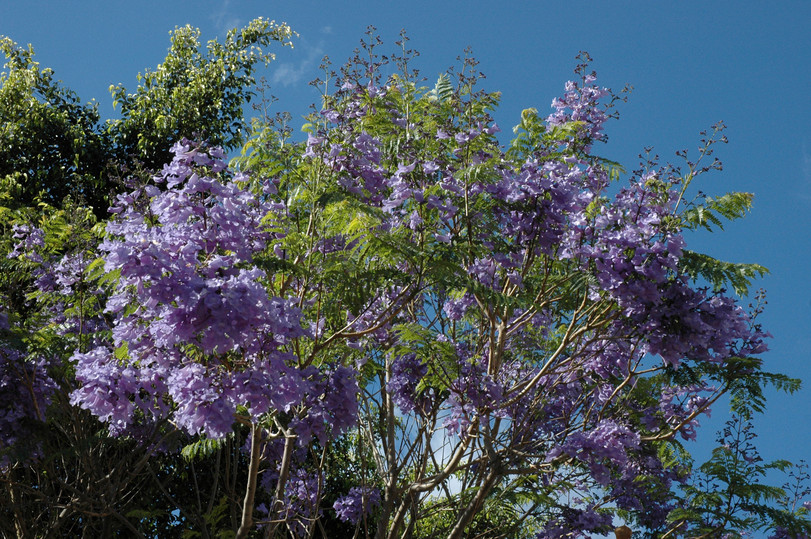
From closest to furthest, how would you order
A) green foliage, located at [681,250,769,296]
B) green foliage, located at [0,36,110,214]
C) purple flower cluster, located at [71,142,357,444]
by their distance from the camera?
1. purple flower cluster, located at [71,142,357,444]
2. green foliage, located at [681,250,769,296]
3. green foliage, located at [0,36,110,214]

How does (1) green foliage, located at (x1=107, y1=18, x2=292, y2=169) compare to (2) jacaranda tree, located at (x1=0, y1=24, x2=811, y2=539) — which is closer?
(2) jacaranda tree, located at (x1=0, y1=24, x2=811, y2=539)

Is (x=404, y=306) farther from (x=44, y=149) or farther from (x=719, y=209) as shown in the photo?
(x=44, y=149)

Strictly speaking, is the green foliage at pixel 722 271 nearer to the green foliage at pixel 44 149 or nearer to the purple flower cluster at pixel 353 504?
the purple flower cluster at pixel 353 504

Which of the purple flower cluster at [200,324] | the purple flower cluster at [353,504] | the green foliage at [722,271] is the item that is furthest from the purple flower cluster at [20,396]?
the green foliage at [722,271]

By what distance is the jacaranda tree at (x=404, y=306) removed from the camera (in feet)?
14.6

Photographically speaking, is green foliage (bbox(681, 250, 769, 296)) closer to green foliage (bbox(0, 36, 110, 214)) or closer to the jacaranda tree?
the jacaranda tree

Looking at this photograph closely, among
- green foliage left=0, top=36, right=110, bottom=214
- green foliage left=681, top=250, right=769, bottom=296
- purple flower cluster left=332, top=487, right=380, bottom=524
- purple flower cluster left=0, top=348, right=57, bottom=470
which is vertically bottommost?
purple flower cluster left=0, top=348, right=57, bottom=470

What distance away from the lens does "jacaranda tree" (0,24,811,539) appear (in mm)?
4453

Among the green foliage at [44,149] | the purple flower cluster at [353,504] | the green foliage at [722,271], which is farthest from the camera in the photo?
the green foliage at [44,149]

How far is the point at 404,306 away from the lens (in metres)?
5.71

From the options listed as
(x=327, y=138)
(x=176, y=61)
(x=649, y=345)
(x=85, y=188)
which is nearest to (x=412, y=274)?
(x=327, y=138)

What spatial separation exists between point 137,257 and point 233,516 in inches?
168

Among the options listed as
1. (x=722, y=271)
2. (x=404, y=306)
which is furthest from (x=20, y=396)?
(x=722, y=271)

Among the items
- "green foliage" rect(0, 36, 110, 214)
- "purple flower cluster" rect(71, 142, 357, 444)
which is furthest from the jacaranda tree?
"green foliage" rect(0, 36, 110, 214)
